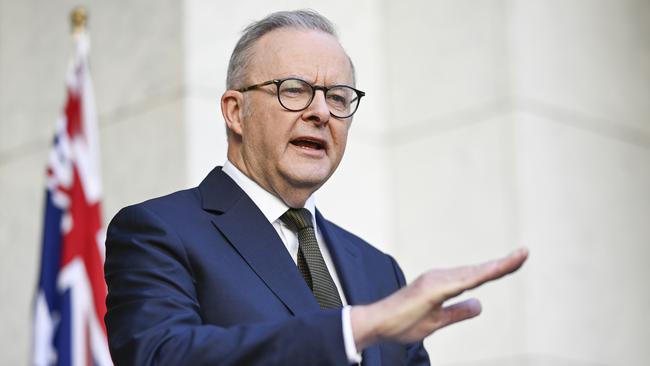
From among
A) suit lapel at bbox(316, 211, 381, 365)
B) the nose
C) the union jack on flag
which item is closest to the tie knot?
suit lapel at bbox(316, 211, 381, 365)

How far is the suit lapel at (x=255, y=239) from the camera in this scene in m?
2.61

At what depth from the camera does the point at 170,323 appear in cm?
235

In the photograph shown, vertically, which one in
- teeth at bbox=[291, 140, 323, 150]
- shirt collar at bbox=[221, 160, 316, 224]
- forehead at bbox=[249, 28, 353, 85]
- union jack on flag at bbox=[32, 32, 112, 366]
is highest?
forehead at bbox=[249, 28, 353, 85]

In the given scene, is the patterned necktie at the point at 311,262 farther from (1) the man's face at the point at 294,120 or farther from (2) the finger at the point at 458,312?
(2) the finger at the point at 458,312

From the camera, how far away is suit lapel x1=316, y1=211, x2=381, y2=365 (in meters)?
2.77

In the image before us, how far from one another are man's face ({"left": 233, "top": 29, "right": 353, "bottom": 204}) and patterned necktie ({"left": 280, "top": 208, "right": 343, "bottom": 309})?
5 cm

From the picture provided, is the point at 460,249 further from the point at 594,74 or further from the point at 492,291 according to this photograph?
the point at 594,74

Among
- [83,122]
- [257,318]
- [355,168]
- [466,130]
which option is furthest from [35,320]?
[257,318]

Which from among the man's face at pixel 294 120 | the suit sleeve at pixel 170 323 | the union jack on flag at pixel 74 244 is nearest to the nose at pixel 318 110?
the man's face at pixel 294 120

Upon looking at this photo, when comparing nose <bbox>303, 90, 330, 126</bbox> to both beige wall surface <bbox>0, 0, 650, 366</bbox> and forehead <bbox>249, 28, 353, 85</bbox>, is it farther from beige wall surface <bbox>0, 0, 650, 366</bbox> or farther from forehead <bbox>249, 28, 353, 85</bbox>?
beige wall surface <bbox>0, 0, 650, 366</bbox>

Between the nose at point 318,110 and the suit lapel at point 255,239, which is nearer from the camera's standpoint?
the suit lapel at point 255,239

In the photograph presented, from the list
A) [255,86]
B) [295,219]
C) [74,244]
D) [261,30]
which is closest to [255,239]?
[295,219]

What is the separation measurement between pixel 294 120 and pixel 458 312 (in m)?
0.84

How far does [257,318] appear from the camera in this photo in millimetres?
2541
